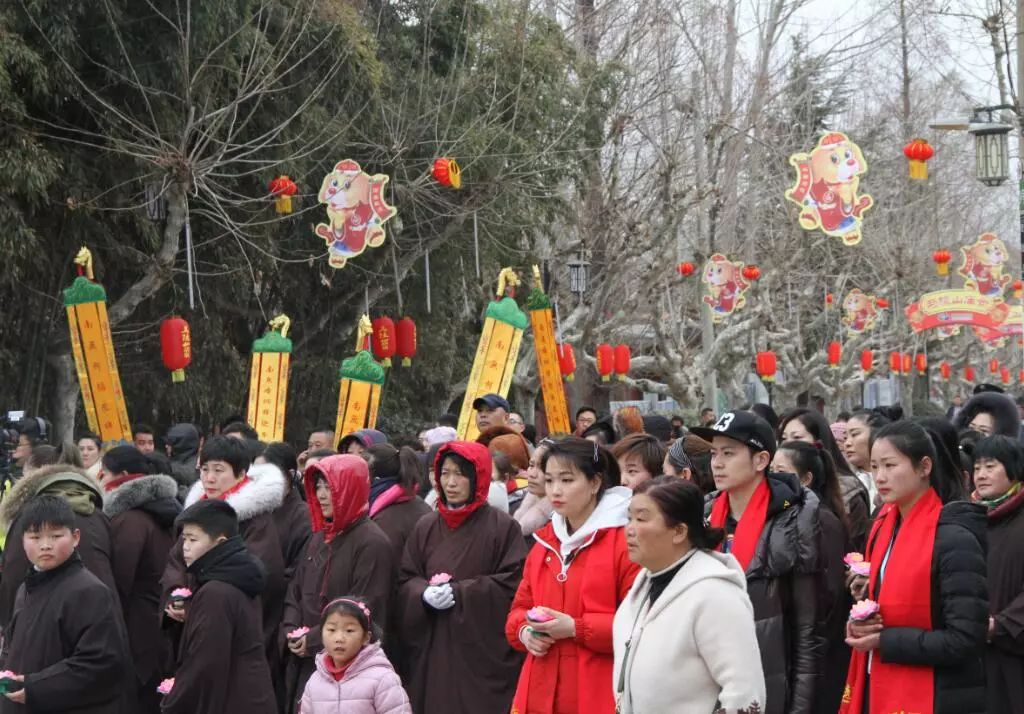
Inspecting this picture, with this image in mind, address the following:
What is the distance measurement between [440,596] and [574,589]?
1.13 m

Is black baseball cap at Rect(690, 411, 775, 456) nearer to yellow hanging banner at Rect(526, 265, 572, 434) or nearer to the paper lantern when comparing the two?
yellow hanging banner at Rect(526, 265, 572, 434)

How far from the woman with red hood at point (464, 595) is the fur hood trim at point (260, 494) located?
1083mm

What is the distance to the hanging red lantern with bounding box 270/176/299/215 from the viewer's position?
17.2 meters

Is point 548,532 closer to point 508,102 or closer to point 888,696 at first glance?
point 888,696

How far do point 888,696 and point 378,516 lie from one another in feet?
10.5

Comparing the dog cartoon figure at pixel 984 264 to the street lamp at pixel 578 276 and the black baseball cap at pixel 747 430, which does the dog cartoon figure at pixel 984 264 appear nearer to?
the street lamp at pixel 578 276

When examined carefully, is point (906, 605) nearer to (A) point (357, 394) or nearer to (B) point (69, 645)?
(B) point (69, 645)

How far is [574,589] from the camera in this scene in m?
5.36

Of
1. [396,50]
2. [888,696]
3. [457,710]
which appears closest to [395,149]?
[396,50]

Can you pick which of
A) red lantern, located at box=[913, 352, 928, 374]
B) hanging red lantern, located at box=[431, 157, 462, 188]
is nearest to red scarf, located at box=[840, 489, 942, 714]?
hanging red lantern, located at box=[431, 157, 462, 188]

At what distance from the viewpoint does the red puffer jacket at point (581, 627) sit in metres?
5.25

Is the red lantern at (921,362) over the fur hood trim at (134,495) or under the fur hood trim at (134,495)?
over

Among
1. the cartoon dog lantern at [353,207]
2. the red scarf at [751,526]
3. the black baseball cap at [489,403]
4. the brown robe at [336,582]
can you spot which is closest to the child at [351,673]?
the brown robe at [336,582]

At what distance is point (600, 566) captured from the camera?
17.6 feet
